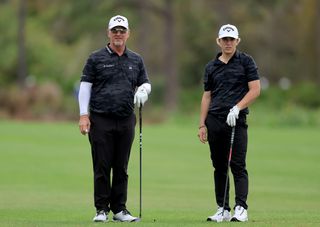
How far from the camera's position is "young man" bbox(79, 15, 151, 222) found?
11.3 m

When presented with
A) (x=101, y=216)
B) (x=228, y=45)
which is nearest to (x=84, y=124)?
(x=101, y=216)

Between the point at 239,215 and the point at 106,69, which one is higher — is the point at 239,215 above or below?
below

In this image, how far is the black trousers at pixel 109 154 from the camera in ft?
37.3

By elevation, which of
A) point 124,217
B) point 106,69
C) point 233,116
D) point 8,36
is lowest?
point 124,217

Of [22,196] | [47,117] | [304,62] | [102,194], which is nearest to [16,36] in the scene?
[47,117]

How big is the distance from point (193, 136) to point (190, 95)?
30276mm

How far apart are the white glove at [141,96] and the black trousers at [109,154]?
1.13 ft

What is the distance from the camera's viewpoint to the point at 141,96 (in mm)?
11156

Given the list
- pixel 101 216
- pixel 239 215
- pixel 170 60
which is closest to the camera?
pixel 239 215

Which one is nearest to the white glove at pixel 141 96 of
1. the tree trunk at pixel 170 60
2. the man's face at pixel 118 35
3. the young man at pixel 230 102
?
the man's face at pixel 118 35

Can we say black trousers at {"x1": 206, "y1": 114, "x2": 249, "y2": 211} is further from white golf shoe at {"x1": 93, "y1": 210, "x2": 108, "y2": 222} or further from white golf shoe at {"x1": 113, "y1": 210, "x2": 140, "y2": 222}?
white golf shoe at {"x1": 93, "y1": 210, "x2": 108, "y2": 222}

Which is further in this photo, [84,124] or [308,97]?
[308,97]

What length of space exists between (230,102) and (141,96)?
41.9 inches

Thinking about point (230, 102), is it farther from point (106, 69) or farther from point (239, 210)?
point (106, 69)
